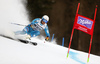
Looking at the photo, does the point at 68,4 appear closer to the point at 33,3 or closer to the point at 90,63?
the point at 33,3

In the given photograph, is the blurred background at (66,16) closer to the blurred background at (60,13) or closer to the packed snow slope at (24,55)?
the blurred background at (60,13)

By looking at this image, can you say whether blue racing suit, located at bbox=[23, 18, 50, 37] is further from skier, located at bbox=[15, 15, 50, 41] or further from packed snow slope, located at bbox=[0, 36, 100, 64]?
packed snow slope, located at bbox=[0, 36, 100, 64]

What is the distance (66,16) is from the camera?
33.6 feet

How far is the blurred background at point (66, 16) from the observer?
9.41 meters

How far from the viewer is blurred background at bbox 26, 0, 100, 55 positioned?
9406mm

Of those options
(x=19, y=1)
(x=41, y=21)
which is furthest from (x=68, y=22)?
(x=41, y=21)

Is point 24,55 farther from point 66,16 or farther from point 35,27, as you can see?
point 66,16

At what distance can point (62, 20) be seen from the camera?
10.4m

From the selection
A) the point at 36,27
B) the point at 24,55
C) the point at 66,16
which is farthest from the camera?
the point at 66,16

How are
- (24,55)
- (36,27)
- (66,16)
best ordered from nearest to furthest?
1. (24,55)
2. (36,27)
3. (66,16)

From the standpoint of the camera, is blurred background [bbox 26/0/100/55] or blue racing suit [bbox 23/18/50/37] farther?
blurred background [bbox 26/0/100/55]

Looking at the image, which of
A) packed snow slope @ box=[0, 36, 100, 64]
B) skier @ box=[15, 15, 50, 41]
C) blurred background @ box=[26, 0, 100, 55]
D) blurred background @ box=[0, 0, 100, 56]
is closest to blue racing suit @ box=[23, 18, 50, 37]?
skier @ box=[15, 15, 50, 41]

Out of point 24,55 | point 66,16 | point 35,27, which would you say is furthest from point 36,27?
point 66,16

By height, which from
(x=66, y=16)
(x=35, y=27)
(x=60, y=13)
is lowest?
(x=35, y=27)
